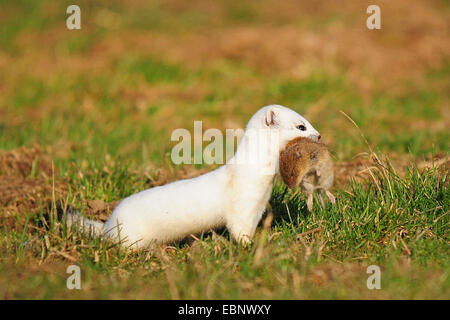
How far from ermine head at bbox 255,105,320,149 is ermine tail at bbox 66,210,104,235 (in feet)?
4.71

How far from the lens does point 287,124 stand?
393cm

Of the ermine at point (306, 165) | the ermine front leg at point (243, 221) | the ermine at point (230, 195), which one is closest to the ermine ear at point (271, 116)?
the ermine at point (230, 195)

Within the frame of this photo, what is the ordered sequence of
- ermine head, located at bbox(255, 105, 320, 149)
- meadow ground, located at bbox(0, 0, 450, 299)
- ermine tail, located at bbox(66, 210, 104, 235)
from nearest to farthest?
meadow ground, located at bbox(0, 0, 450, 299)
ermine head, located at bbox(255, 105, 320, 149)
ermine tail, located at bbox(66, 210, 104, 235)

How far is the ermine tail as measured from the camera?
13.8 feet

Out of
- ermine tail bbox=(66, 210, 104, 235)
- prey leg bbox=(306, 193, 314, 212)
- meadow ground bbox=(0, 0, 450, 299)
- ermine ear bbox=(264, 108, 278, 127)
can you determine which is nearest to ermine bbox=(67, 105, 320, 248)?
ermine ear bbox=(264, 108, 278, 127)

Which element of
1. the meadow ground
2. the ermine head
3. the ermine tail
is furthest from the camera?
the ermine tail

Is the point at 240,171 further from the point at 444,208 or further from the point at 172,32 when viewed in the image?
the point at 172,32

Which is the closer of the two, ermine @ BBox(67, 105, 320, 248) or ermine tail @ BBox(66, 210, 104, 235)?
ermine @ BBox(67, 105, 320, 248)

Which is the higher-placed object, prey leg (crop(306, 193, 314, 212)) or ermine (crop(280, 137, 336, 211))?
ermine (crop(280, 137, 336, 211))

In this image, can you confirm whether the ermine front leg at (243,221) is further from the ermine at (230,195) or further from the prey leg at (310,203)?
the prey leg at (310,203)

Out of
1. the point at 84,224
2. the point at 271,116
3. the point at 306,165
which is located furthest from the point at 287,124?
the point at 84,224

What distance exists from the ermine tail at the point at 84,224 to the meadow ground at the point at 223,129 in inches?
3.7

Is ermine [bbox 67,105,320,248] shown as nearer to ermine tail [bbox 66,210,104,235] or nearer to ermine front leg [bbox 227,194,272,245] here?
ermine front leg [bbox 227,194,272,245]
